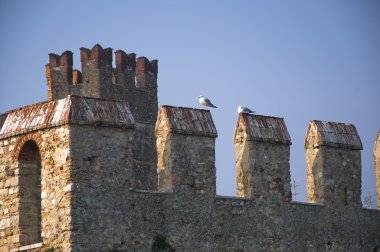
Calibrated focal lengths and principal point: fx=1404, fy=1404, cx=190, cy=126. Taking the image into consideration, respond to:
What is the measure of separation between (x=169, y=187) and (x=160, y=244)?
1.34 metres

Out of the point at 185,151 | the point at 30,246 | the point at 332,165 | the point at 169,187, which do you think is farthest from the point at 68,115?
the point at 332,165

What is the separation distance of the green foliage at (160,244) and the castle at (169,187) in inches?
1.0

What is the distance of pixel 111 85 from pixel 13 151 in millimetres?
18221

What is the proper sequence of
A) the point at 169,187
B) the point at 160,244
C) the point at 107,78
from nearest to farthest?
the point at 160,244 → the point at 169,187 → the point at 107,78

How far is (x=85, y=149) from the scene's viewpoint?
2816 centimetres

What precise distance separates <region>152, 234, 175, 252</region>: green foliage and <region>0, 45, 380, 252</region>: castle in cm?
3

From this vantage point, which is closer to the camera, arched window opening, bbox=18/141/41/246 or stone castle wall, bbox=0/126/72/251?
stone castle wall, bbox=0/126/72/251

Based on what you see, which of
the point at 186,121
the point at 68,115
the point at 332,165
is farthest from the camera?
the point at 332,165

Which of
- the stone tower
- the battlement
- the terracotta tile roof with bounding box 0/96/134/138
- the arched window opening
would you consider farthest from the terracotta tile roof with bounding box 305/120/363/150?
the battlement

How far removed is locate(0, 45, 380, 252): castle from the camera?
28.1 meters

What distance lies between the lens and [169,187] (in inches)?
1171

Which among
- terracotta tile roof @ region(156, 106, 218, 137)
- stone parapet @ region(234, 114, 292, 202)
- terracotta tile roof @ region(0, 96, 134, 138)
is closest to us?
terracotta tile roof @ region(0, 96, 134, 138)

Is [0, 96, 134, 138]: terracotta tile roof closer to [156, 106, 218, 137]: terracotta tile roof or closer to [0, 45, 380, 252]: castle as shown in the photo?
[0, 45, 380, 252]: castle

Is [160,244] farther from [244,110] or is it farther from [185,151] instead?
[244,110]
